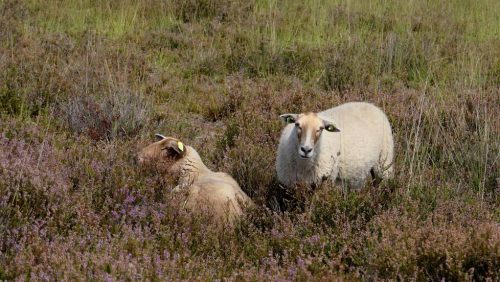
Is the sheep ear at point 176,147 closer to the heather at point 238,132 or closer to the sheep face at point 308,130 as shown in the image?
the heather at point 238,132

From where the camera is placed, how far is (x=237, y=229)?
4.95 metres

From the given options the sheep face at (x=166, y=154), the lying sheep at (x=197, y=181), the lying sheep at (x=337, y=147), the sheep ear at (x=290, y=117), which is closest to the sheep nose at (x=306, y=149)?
the lying sheep at (x=337, y=147)

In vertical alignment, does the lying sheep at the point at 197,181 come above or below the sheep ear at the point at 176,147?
below

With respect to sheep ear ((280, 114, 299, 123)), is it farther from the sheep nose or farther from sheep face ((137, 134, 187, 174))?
sheep face ((137, 134, 187, 174))

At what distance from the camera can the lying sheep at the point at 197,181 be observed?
525cm

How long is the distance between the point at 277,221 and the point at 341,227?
0.48 m

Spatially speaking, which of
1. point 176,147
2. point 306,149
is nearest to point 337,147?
point 306,149

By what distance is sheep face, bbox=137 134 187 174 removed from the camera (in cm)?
600

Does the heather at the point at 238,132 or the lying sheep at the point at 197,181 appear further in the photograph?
the lying sheep at the point at 197,181

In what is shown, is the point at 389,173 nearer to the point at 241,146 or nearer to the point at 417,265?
the point at 241,146

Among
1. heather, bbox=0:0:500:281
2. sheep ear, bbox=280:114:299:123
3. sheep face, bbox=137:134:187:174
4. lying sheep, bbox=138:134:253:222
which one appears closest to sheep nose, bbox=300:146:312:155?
heather, bbox=0:0:500:281

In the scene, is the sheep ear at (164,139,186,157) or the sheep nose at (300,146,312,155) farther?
the sheep ear at (164,139,186,157)

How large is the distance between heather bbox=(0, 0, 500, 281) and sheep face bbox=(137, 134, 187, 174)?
0.18m

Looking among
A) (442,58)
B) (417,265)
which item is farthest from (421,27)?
(417,265)
